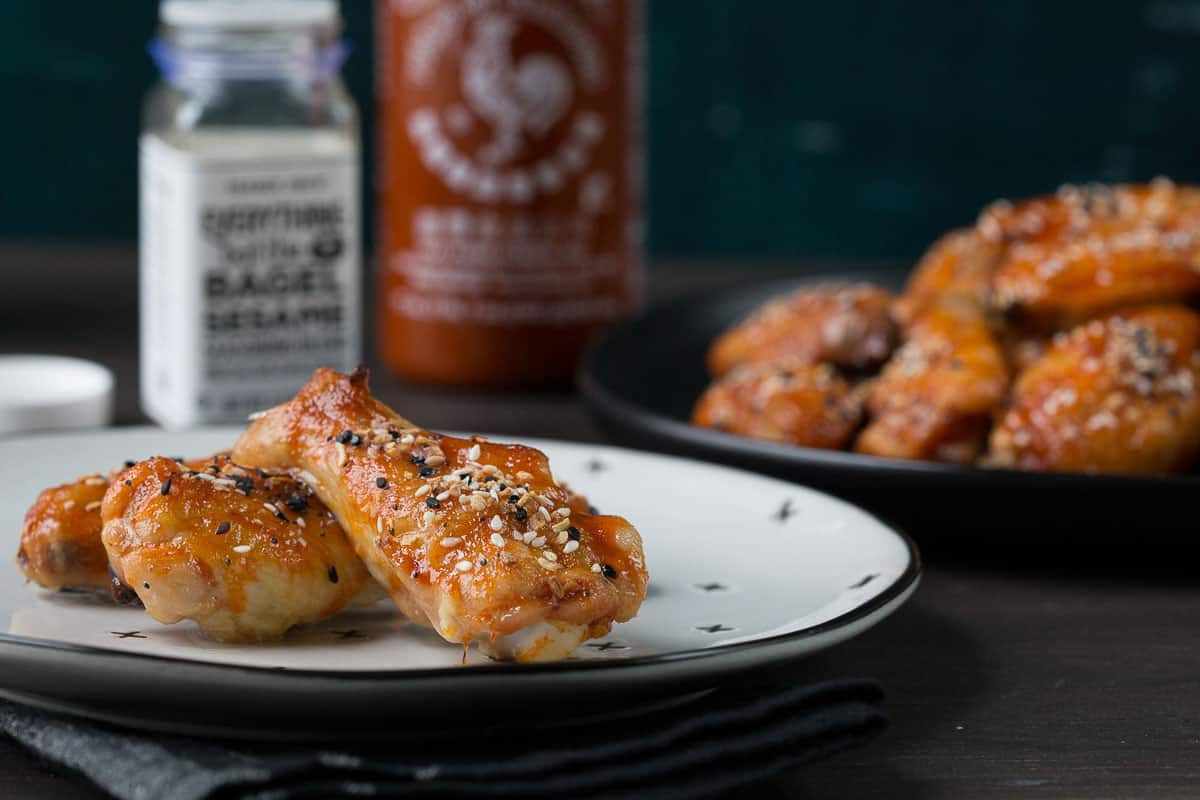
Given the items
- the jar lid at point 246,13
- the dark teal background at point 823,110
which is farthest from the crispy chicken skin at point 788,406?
the dark teal background at point 823,110

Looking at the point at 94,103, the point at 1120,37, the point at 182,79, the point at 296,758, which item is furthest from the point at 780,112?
the point at 296,758

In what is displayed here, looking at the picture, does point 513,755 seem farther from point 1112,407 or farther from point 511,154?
point 511,154

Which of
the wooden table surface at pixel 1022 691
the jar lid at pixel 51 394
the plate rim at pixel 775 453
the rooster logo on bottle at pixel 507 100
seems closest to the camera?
the wooden table surface at pixel 1022 691

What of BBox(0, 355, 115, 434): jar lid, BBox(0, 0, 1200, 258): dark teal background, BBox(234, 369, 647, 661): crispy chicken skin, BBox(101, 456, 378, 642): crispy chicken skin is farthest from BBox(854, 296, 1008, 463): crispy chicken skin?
BBox(0, 0, 1200, 258): dark teal background

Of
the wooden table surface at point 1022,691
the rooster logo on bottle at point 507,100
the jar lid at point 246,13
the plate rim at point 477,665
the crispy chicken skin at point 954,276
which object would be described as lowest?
the wooden table surface at point 1022,691

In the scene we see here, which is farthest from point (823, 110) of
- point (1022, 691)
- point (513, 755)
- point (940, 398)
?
point (513, 755)

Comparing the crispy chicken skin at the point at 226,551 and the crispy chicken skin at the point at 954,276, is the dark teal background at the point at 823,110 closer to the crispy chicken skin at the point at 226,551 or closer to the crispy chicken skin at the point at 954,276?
the crispy chicken skin at the point at 954,276

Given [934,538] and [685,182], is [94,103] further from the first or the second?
[934,538]
